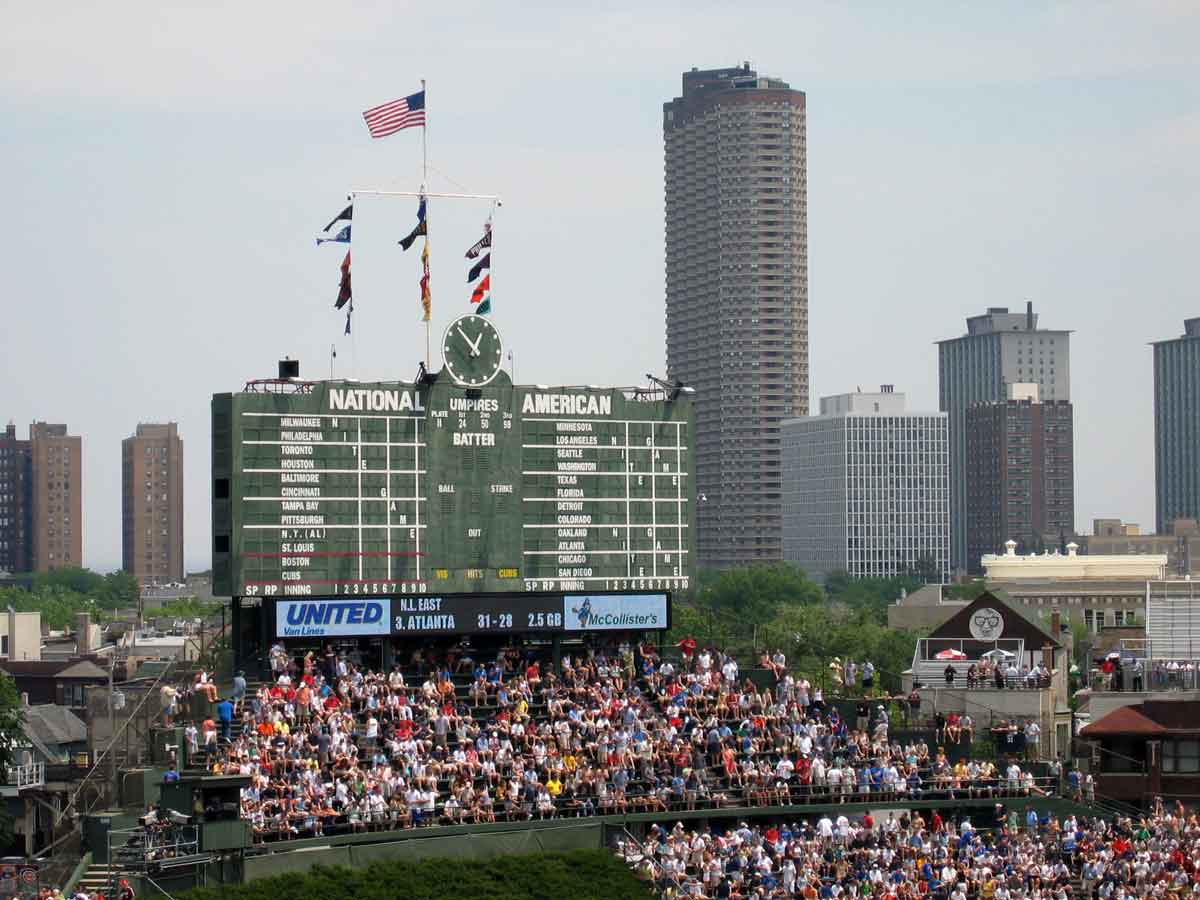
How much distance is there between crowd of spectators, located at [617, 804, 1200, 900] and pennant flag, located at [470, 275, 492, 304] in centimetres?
1311

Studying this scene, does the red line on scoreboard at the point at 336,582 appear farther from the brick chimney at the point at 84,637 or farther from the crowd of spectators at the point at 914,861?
the brick chimney at the point at 84,637

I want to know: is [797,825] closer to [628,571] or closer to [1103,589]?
[628,571]

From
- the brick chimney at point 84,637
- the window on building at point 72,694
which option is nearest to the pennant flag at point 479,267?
the window on building at point 72,694

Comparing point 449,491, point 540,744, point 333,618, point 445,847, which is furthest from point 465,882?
point 449,491

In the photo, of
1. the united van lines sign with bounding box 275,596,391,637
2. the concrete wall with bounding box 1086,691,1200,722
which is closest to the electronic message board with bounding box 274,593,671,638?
the united van lines sign with bounding box 275,596,391,637

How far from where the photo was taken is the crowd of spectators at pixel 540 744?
160ft

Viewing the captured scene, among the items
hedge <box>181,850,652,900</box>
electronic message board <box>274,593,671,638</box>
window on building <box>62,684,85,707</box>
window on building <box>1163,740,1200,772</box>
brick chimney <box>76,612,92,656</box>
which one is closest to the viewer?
hedge <box>181,850,652,900</box>

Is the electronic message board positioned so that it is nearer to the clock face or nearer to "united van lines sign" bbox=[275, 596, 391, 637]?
"united van lines sign" bbox=[275, 596, 391, 637]

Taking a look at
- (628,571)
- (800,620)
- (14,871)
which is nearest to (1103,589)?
(800,620)

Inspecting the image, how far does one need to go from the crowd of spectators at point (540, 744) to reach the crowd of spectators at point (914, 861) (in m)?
1.20

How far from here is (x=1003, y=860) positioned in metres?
51.9

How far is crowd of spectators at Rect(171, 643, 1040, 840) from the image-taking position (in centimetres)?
4881

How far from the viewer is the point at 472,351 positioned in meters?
53.1

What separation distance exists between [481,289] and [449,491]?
540 cm
